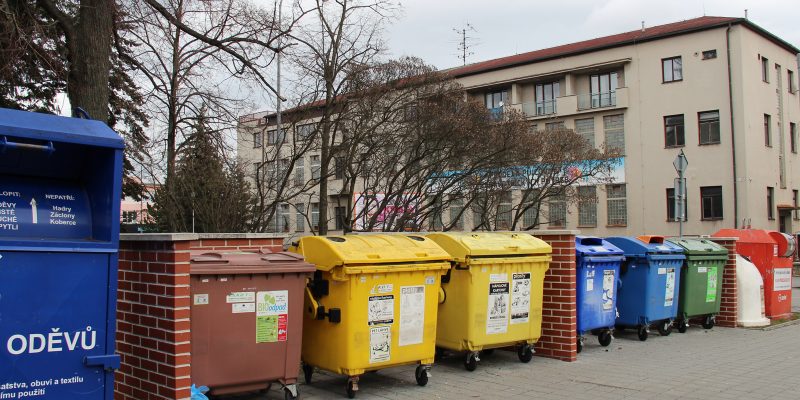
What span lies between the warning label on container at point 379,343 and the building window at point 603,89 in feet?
111

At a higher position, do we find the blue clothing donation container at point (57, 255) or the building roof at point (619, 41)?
the building roof at point (619, 41)

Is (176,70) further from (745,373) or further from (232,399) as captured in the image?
(745,373)

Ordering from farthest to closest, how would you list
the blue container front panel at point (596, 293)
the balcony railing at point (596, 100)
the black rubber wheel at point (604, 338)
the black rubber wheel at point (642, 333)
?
1. the balcony railing at point (596, 100)
2. the black rubber wheel at point (642, 333)
3. the black rubber wheel at point (604, 338)
4. the blue container front panel at point (596, 293)

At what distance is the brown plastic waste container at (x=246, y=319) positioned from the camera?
5.26 m

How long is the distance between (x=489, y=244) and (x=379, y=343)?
1.91 m

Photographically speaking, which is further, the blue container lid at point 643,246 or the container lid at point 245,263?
the blue container lid at point 643,246

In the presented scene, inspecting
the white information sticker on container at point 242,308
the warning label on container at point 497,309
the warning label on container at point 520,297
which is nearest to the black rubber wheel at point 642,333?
the warning label on container at point 520,297

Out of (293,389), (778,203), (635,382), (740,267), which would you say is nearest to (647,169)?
(778,203)

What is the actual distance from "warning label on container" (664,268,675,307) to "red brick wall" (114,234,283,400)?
7636 mm

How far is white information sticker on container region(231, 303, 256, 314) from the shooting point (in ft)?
17.8

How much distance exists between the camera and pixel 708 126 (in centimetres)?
3350

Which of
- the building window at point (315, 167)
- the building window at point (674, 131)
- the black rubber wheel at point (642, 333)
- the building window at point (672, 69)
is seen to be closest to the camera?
the black rubber wheel at point (642, 333)

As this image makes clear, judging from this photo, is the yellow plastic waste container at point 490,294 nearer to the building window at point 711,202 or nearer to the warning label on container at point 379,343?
the warning label on container at point 379,343

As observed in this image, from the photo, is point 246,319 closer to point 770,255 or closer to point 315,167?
point 315,167
